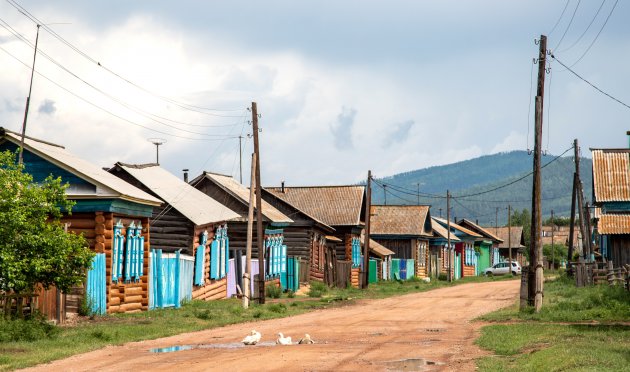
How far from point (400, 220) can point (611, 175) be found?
1260 inches

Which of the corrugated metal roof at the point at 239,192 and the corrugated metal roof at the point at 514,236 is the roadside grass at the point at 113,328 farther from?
the corrugated metal roof at the point at 514,236

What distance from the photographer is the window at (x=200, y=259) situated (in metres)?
35.6

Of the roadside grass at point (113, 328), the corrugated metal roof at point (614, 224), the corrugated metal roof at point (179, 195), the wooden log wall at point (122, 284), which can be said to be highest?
the corrugated metal roof at point (179, 195)

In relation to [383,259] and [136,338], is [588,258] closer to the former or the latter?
[383,259]

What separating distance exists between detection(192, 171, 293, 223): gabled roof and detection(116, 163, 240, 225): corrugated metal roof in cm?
416

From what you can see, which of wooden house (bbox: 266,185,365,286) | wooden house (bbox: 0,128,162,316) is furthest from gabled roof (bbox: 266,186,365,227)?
wooden house (bbox: 0,128,162,316)

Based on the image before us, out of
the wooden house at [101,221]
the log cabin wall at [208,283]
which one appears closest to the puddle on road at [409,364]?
the wooden house at [101,221]

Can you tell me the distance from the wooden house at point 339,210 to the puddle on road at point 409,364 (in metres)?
39.7

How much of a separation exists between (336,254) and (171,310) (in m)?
29.2

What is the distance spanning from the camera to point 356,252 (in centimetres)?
6141

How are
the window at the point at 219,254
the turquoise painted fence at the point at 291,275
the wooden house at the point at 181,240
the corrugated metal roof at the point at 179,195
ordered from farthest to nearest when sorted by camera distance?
the turquoise painted fence at the point at 291,275, the window at the point at 219,254, the corrugated metal roof at the point at 179,195, the wooden house at the point at 181,240

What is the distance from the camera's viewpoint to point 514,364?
15.7 metres

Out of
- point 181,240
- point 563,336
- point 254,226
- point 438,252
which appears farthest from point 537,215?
point 438,252

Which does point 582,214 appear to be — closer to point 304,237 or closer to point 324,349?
point 304,237
